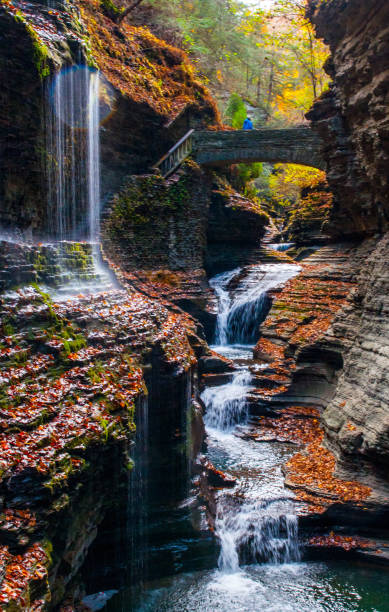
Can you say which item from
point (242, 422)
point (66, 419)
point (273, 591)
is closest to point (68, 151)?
point (242, 422)

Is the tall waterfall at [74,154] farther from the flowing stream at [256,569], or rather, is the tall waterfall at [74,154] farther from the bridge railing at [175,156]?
the flowing stream at [256,569]

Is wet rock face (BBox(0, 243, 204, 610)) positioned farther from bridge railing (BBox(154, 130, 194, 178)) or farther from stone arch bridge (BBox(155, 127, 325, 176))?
stone arch bridge (BBox(155, 127, 325, 176))

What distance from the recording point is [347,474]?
295 inches

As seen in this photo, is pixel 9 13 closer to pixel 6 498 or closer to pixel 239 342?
pixel 6 498

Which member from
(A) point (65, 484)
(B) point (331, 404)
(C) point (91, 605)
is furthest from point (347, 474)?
(A) point (65, 484)

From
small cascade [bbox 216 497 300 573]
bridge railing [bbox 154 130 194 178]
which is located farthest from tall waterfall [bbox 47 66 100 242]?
small cascade [bbox 216 497 300 573]

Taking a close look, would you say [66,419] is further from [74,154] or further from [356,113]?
[74,154]

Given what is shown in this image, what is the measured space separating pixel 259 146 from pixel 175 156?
3.52m

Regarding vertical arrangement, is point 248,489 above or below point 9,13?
below

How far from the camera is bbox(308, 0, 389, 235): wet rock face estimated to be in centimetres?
764

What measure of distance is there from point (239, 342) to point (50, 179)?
8.11 metres

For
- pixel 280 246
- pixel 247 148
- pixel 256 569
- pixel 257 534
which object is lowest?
pixel 256 569

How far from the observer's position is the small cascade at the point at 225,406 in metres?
10.4

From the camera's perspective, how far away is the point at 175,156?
19.1 meters
